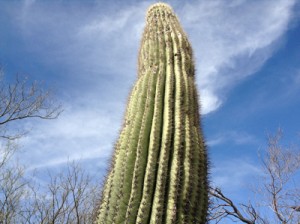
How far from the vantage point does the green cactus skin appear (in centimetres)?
285

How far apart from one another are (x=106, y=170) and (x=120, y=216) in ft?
1.87

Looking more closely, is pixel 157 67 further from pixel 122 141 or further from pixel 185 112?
pixel 122 141

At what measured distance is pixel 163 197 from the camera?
2.86 metres

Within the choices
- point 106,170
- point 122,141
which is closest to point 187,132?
point 122,141

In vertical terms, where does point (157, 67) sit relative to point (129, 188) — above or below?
above

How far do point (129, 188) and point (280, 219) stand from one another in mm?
7045

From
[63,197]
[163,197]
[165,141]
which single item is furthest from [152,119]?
[63,197]

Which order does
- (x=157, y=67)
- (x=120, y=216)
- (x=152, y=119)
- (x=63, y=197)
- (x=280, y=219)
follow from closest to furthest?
1. (x=120, y=216)
2. (x=152, y=119)
3. (x=157, y=67)
4. (x=280, y=219)
5. (x=63, y=197)

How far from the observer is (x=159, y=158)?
10.0 ft

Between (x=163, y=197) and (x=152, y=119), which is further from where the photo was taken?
(x=152, y=119)

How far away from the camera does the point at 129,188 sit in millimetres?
2939

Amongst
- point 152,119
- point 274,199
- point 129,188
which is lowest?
point 129,188

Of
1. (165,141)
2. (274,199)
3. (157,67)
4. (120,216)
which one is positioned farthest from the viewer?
(274,199)

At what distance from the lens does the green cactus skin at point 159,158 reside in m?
2.85
